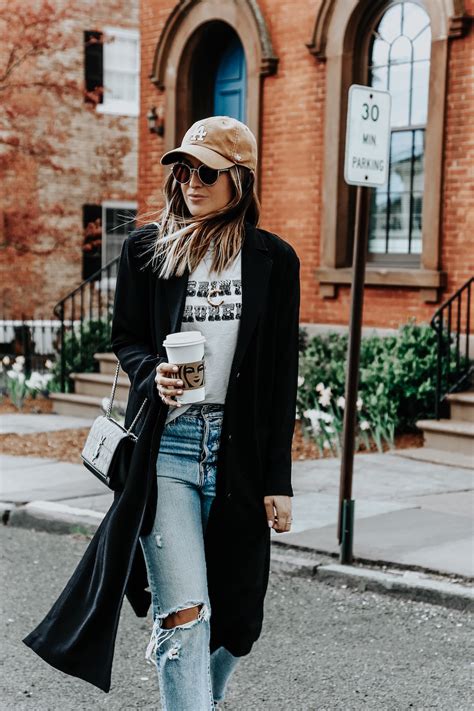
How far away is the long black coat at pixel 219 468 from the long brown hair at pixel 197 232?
4 cm

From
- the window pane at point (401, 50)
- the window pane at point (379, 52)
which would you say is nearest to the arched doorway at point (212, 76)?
the window pane at point (379, 52)

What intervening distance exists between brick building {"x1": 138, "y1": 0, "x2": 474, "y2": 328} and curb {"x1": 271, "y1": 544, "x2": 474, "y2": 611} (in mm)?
5595

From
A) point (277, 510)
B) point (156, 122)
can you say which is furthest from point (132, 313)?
point (156, 122)

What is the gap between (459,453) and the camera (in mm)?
10062

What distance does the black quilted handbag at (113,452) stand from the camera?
11.3 ft

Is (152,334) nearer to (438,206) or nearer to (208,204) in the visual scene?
(208,204)

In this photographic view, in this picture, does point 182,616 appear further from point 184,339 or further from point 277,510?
point 184,339

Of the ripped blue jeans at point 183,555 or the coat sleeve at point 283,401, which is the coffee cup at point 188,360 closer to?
the ripped blue jeans at point 183,555

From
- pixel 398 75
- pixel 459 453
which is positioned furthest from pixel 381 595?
pixel 398 75

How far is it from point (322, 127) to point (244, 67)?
1.96 m

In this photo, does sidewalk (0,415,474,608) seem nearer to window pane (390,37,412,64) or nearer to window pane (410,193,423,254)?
window pane (410,193,423,254)

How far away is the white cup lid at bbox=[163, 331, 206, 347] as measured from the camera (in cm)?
318

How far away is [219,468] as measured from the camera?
3.48 metres

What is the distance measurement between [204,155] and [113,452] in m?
0.95
